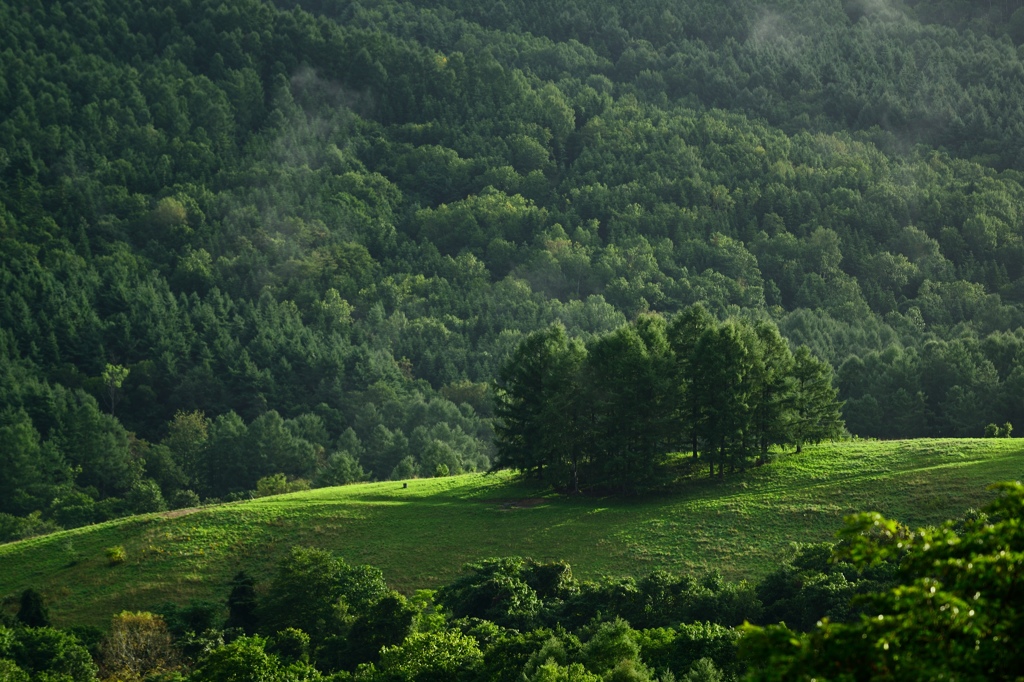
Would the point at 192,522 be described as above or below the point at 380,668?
above

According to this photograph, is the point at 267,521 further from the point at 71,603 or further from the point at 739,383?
the point at 739,383

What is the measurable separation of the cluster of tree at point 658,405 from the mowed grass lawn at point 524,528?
265 centimetres

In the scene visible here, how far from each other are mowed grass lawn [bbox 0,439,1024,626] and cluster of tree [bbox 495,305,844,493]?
2649 millimetres

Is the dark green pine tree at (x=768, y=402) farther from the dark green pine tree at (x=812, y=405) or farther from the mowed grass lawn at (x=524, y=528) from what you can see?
the mowed grass lawn at (x=524, y=528)

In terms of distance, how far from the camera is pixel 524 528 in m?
91.2

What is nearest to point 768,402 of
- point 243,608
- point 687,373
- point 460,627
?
point 687,373

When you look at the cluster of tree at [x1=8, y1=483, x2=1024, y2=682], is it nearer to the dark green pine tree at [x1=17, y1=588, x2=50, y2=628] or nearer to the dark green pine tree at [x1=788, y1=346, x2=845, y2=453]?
the dark green pine tree at [x1=17, y1=588, x2=50, y2=628]

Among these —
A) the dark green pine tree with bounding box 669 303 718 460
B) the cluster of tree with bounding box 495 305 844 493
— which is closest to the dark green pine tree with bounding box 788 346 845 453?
the cluster of tree with bounding box 495 305 844 493

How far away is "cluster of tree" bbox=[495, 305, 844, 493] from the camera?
98625mm

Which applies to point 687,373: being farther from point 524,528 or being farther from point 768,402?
point 524,528

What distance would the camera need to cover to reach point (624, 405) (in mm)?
99625

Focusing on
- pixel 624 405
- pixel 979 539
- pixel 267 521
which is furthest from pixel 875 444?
pixel 979 539

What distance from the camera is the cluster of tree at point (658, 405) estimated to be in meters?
98.6

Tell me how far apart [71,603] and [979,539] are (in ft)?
232
